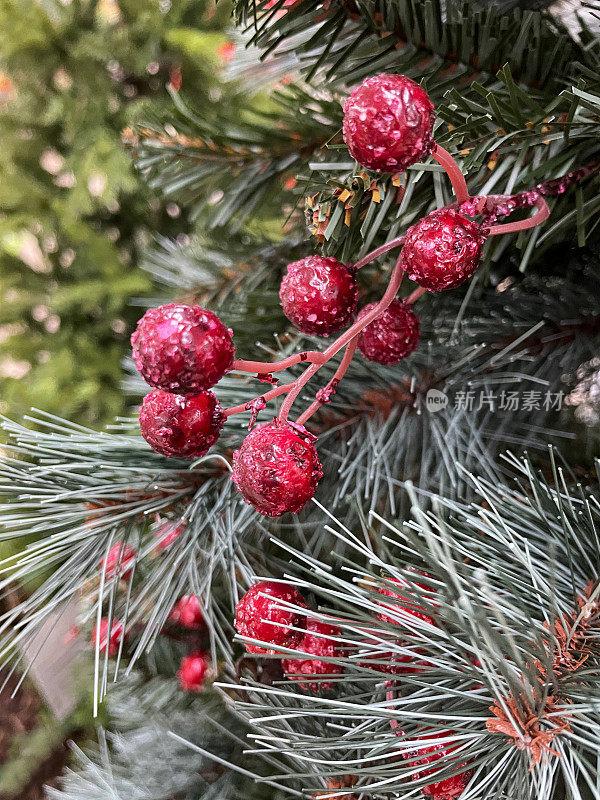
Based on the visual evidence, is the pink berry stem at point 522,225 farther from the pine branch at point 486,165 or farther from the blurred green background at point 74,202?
the blurred green background at point 74,202

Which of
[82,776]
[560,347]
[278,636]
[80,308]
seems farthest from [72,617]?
[80,308]

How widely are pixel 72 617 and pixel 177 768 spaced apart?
13 cm

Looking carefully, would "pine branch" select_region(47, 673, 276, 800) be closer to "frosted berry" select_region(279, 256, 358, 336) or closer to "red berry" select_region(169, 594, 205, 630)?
"red berry" select_region(169, 594, 205, 630)

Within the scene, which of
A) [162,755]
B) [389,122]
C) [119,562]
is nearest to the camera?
[389,122]

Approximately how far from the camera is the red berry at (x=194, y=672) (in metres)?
0.39

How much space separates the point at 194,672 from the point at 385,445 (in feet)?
0.67

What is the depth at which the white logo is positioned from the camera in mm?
334

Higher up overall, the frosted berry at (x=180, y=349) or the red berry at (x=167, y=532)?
the frosted berry at (x=180, y=349)

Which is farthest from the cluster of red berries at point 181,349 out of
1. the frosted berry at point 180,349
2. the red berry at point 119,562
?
the red berry at point 119,562

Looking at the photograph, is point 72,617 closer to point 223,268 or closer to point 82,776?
point 82,776

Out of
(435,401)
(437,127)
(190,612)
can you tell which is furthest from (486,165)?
(190,612)

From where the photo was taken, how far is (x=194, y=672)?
0.39m

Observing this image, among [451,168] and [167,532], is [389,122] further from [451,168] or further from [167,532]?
[167,532]

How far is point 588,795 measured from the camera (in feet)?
0.69
